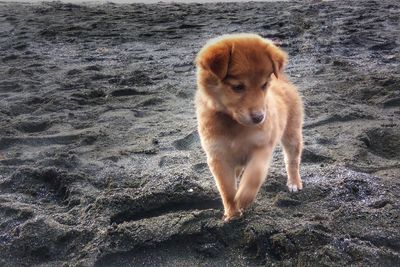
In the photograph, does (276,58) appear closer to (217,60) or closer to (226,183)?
(217,60)

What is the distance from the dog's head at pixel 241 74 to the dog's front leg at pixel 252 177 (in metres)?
0.26

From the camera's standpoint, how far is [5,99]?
6785 millimetres

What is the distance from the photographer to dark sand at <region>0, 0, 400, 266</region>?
3.46 m

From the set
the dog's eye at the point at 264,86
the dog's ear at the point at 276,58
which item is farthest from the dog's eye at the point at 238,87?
the dog's ear at the point at 276,58

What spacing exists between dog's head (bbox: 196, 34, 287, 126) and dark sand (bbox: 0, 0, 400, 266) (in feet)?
2.42

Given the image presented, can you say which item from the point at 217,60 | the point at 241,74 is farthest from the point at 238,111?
the point at 217,60

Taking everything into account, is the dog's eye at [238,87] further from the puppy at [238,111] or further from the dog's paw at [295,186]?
the dog's paw at [295,186]

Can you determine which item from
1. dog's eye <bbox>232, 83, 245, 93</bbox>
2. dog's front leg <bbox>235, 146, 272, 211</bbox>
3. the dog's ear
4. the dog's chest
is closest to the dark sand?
dog's front leg <bbox>235, 146, 272, 211</bbox>

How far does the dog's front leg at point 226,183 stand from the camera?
360cm

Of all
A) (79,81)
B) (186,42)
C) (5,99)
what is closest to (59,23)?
(186,42)

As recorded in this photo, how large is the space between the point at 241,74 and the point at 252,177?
0.62 m

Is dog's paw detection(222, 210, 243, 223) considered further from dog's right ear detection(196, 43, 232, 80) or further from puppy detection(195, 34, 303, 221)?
dog's right ear detection(196, 43, 232, 80)

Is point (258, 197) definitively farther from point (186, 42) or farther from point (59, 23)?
point (59, 23)

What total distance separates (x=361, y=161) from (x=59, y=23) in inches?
370
